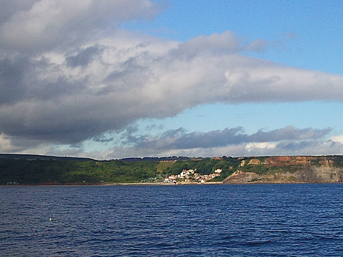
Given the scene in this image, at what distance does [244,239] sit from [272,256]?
1196 centimetres

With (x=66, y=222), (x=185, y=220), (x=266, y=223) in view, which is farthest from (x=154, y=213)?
(x=266, y=223)

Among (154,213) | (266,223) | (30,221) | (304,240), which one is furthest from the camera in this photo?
(154,213)

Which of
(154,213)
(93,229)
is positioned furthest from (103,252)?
(154,213)

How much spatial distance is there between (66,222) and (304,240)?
49094 mm

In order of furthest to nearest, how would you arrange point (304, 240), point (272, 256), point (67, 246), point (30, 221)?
1. point (30, 221)
2. point (304, 240)
3. point (67, 246)
4. point (272, 256)

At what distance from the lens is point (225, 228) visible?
75.2 meters

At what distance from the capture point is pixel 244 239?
6438cm

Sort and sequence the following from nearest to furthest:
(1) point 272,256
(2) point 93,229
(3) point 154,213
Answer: (1) point 272,256 → (2) point 93,229 → (3) point 154,213

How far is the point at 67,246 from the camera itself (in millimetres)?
58562

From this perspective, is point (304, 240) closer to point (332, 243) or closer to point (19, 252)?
point (332, 243)

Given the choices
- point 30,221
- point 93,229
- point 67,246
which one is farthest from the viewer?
point 30,221

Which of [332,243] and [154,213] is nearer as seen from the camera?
[332,243]

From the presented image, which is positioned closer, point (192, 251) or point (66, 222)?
point (192, 251)

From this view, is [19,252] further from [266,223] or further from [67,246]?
[266,223]
